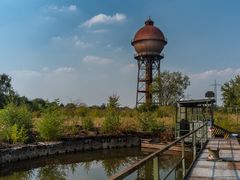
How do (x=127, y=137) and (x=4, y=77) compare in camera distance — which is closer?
(x=127, y=137)

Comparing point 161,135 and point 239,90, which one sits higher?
point 239,90

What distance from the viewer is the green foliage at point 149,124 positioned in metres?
24.6

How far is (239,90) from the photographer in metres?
43.0

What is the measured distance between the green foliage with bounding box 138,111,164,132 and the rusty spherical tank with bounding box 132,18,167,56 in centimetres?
1893

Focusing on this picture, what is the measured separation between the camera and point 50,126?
18.9 meters

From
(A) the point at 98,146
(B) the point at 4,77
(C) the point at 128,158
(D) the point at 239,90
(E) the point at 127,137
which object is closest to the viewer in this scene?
(C) the point at 128,158

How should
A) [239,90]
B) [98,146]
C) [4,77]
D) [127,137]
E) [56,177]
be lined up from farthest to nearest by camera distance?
1. [4,77]
2. [239,90]
3. [127,137]
4. [98,146]
5. [56,177]

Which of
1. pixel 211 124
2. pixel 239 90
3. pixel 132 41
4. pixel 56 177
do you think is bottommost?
pixel 56 177

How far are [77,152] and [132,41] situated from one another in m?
28.4

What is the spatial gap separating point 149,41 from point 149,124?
19991mm

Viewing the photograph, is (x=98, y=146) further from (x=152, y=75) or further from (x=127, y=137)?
(x=152, y=75)

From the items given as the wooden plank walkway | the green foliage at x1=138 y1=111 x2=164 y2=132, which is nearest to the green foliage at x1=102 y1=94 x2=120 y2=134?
the green foliage at x1=138 y1=111 x2=164 y2=132

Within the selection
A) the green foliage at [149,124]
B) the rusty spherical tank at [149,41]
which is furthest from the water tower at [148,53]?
the green foliage at [149,124]

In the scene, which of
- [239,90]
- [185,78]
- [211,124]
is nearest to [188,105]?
[211,124]
